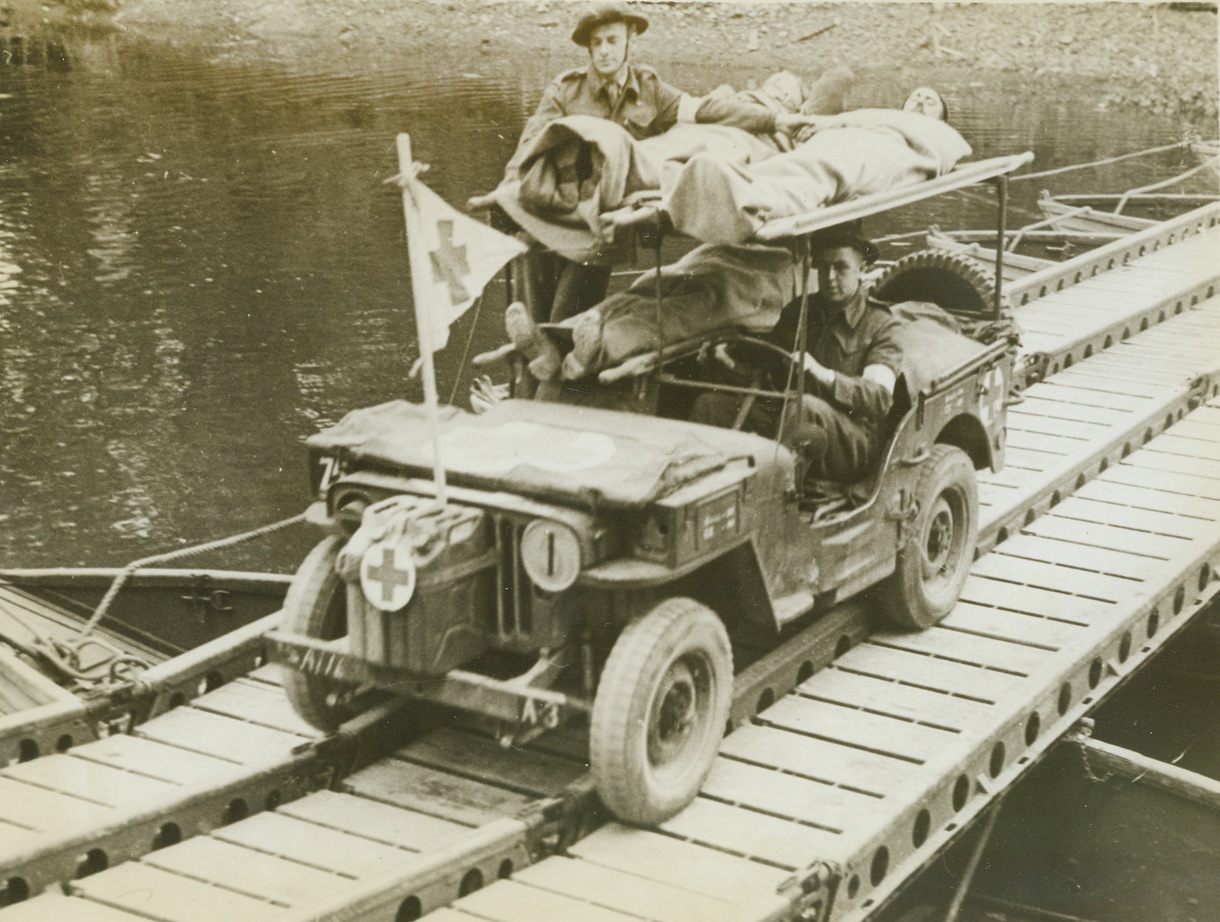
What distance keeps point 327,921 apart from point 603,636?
143 centimetres

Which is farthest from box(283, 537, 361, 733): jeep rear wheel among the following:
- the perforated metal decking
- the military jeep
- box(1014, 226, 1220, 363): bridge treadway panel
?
box(1014, 226, 1220, 363): bridge treadway panel

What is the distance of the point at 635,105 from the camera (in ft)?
21.0

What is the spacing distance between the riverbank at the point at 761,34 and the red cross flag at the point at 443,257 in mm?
3043

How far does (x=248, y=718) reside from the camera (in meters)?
6.42

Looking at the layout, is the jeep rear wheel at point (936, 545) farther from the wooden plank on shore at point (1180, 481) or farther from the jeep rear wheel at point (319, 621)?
the jeep rear wheel at point (319, 621)

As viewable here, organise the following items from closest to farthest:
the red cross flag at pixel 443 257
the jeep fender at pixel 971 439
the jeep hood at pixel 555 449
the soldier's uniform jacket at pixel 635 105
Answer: the red cross flag at pixel 443 257, the jeep hood at pixel 555 449, the soldier's uniform jacket at pixel 635 105, the jeep fender at pixel 971 439

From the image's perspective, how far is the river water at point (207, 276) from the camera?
1162 cm

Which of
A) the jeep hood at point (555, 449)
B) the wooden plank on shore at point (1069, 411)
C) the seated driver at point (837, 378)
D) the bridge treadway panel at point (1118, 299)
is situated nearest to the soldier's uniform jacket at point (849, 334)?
the seated driver at point (837, 378)

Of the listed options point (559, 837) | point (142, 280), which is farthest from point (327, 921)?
point (142, 280)

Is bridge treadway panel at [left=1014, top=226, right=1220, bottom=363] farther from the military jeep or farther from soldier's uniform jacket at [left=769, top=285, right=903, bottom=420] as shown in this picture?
the military jeep

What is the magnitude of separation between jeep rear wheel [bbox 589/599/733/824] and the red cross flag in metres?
1.19

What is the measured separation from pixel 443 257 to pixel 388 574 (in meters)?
1.06

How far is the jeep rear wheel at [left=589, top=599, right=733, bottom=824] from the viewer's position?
4.86m

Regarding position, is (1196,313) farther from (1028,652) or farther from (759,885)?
(759,885)
